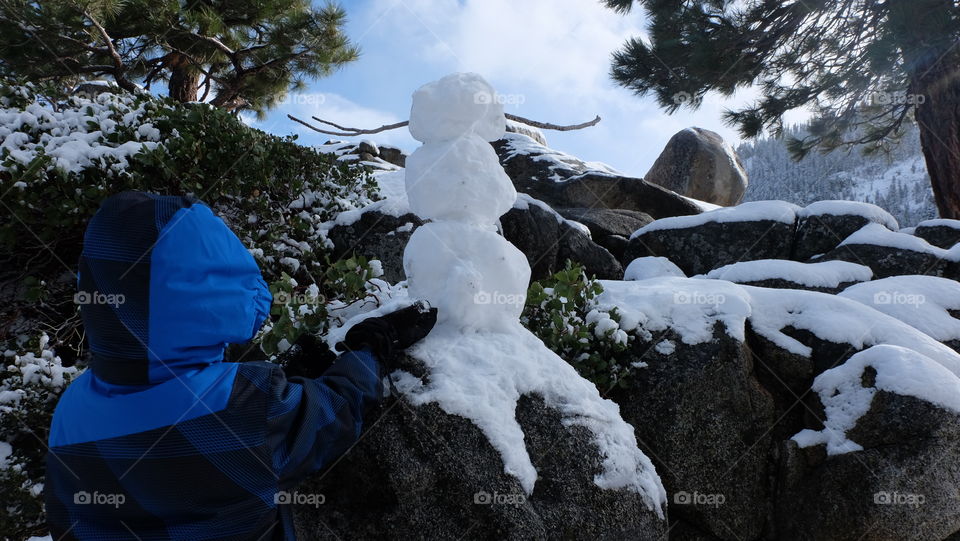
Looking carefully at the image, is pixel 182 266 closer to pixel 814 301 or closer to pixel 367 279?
pixel 367 279

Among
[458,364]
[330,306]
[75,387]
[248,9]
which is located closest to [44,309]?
[330,306]

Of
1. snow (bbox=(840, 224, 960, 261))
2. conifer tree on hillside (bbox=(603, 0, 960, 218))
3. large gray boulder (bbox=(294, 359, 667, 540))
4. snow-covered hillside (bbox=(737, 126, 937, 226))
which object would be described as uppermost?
snow-covered hillside (bbox=(737, 126, 937, 226))

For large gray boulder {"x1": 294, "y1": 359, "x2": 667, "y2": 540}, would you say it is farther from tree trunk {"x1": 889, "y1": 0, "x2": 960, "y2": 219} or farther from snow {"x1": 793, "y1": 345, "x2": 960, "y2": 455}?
tree trunk {"x1": 889, "y1": 0, "x2": 960, "y2": 219}

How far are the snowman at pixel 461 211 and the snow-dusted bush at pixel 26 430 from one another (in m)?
2.77

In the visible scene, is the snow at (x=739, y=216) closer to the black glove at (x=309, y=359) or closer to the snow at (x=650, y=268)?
the snow at (x=650, y=268)

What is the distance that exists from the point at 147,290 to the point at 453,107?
183cm

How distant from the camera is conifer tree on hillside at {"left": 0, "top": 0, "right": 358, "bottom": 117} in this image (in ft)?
25.8

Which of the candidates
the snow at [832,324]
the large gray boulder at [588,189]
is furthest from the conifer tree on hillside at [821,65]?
the snow at [832,324]

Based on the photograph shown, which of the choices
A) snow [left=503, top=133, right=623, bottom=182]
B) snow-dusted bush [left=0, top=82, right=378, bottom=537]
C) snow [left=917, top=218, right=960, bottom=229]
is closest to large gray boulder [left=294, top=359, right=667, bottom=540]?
snow-dusted bush [left=0, top=82, right=378, bottom=537]

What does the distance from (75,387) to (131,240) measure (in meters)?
0.52

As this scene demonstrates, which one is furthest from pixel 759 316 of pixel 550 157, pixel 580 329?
pixel 550 157

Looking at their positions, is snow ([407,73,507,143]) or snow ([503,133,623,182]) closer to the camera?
snow ([407,73,507,143])

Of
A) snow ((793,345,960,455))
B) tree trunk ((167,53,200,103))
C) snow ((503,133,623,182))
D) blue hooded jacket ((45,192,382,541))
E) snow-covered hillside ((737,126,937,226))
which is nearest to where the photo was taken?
blue hooded jacket ((45,192,382,541))

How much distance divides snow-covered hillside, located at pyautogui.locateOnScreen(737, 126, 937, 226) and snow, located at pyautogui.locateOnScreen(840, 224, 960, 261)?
4524cm
